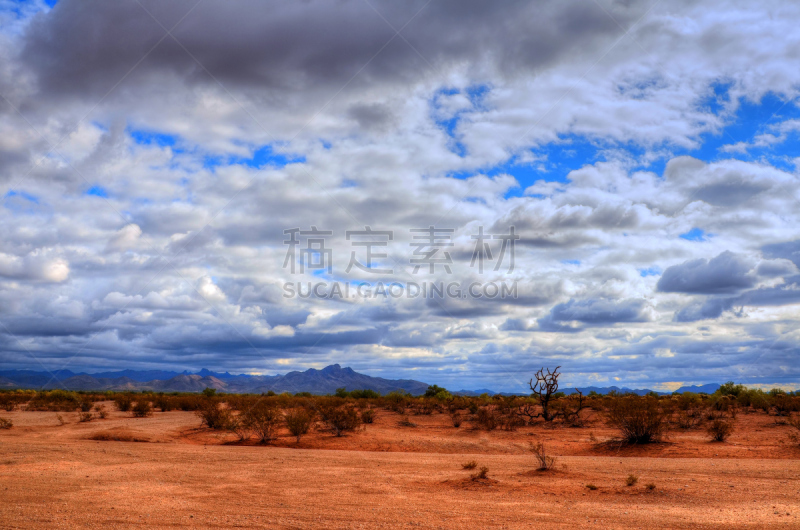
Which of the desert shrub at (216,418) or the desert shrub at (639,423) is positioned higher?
the desert shrub at (639,423)

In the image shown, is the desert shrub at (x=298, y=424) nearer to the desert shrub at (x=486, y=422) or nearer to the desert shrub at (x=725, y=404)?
the desert shrub at (x=486, y=422)

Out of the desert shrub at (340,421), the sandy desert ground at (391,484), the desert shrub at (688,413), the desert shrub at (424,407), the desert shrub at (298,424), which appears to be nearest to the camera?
the sandy desert ground at (391,484)

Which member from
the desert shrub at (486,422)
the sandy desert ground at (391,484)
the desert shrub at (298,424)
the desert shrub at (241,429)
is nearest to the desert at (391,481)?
the sandy desert ground at (391,484)

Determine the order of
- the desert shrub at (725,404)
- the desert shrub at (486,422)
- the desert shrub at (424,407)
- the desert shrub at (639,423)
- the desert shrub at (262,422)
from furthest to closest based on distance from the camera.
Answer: the desert shrub at (424,407) < the desert shrub at (725,404) < the desert shrub at (486,422) < the desert shrub at (262,422) < the desert shrub at (639,423)

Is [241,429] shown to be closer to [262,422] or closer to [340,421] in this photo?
[262,422]

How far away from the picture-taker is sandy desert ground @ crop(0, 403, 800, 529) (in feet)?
35.8

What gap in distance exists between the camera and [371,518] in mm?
10977

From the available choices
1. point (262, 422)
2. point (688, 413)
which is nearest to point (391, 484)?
point (262, 422)

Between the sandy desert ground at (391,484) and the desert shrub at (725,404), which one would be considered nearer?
the sandy desert ground at (391,484)

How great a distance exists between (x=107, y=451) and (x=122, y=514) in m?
12.3

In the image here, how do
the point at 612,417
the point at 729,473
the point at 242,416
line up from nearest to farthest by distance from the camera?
the point at 729,473 → the point at 612,417 → the point at 242,416

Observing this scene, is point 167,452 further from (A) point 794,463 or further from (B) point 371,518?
(A) point 794,463

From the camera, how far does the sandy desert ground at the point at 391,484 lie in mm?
10922

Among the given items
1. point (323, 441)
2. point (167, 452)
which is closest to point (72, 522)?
point (167, 452)
